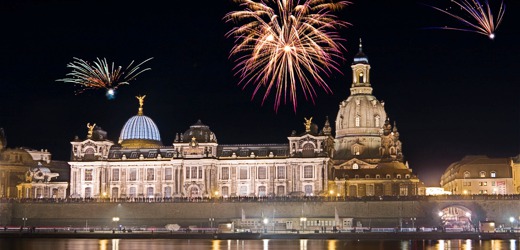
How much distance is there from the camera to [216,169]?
13862 cm

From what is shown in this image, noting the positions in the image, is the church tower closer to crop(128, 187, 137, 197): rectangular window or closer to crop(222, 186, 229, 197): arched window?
crop(222, 186, 229, 197): arched window

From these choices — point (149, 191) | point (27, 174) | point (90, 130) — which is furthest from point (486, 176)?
point (27, 174)

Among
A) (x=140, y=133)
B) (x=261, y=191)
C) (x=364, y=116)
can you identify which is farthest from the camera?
(x=364, y=116)

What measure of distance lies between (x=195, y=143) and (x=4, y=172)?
3876 centimetres

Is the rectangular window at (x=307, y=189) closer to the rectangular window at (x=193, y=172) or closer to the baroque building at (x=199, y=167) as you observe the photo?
the baroque building at (x=199, y=167)

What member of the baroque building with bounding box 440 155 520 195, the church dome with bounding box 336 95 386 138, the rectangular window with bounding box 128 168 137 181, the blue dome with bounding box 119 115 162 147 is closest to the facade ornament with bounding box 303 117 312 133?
the church dome with bounding box 336 95 386 138

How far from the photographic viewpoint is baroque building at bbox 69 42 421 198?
13600 cm

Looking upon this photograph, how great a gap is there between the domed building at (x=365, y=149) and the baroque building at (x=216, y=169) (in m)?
0.19

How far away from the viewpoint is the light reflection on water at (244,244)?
283 ft

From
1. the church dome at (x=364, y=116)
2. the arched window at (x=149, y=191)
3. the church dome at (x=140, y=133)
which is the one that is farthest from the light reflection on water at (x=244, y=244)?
the church dome at (x=364, y=116)

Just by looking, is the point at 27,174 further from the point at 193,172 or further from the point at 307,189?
the point at 307,189

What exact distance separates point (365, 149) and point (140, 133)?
4049cm

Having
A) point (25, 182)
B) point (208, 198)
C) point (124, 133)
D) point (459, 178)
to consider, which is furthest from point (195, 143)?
point (459, 178)

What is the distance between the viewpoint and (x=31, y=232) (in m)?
112
